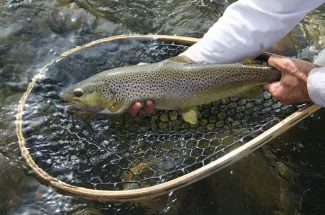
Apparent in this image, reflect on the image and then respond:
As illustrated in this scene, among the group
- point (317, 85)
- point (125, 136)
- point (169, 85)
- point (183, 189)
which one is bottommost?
point (183, 189)

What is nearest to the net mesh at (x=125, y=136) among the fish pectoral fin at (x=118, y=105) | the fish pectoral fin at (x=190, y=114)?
the fish pectoral fin at (x=190, y=114)

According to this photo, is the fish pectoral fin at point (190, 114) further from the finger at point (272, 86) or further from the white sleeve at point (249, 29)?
the finger at point (272, 86)

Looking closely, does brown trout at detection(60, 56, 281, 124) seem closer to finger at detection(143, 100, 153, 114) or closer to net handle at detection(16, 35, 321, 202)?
finger at detection(143, 100, 153, 114)

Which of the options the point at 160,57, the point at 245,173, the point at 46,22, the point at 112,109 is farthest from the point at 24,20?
the point at 245,173

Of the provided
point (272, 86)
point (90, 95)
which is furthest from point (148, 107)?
point (272, 86)

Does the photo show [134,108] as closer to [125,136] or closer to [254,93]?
[125,136]

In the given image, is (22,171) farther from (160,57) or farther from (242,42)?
(242,42)

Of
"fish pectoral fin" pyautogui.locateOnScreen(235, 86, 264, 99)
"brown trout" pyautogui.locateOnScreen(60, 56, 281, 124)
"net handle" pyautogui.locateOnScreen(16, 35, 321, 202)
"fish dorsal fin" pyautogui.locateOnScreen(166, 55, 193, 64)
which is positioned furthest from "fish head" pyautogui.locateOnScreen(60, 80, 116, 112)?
"fish pectoral fin" pyautogui.locateOnScreen(235, 86, 264, 99)
